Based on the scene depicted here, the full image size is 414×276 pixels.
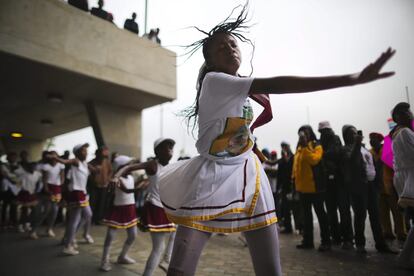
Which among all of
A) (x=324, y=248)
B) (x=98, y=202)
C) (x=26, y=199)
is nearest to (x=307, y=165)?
(x=324, y=248)

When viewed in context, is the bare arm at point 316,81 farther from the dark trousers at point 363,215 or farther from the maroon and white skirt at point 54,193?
the maroon and white skirt at point 54,193

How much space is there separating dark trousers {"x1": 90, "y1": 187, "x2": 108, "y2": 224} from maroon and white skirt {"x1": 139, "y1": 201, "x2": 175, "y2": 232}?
5.47 meters

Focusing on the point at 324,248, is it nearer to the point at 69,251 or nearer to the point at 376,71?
the point at 69,251

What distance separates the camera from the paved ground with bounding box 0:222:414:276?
3.92m

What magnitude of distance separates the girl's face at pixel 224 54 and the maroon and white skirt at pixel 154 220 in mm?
2331

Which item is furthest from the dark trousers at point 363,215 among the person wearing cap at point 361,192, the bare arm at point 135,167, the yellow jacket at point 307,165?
the bare arm at point 135,167

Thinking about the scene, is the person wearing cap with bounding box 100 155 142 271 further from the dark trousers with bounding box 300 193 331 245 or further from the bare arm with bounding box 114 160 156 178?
the dark trousers with bounding box 300 193 331 245

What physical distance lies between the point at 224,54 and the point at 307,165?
3924mm

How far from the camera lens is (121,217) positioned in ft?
14.8

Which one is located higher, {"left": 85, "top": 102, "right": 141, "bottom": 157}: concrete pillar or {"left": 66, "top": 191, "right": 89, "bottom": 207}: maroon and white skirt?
{"left": 85, "top": 102, "right": 141, "bottom": 157}: concrete pillar

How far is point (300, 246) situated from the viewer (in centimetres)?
523

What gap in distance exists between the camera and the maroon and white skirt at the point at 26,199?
27.1 ft

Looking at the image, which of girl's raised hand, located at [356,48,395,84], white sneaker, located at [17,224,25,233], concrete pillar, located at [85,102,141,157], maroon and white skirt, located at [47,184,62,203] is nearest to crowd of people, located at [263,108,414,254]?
girl's raised hand, located at [356,48,395,84]

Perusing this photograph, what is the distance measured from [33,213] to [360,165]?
7976 mm
